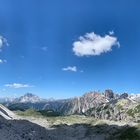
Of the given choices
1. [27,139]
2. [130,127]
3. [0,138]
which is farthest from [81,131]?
[0,138]

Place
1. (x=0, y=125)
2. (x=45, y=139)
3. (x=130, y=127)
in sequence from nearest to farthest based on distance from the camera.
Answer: (x=0, y=125) < (x=45, y=139) < (x=130, y=127)

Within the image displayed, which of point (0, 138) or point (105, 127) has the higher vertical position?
point (105, 127)

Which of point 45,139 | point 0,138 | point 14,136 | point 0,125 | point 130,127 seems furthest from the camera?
point 130,127

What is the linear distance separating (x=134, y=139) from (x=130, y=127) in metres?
25.2

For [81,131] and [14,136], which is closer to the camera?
[14,136]

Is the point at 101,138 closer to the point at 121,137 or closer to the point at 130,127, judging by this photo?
the point at 121,137

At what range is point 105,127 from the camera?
166m

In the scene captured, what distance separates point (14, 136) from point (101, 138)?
57.3 meters

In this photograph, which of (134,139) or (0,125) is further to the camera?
(134,139)

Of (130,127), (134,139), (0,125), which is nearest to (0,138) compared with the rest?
(0,125)

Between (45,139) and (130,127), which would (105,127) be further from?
(45,139)

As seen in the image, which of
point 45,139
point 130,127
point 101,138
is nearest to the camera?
point 45,139

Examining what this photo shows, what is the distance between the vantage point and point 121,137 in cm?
13075

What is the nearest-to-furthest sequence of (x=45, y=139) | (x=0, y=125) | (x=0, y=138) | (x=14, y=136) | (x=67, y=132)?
(x=0, y=138) < (x=14, y=136) < (x=0, y=125) < (x=45, y=139) < (x=67, y=132)
